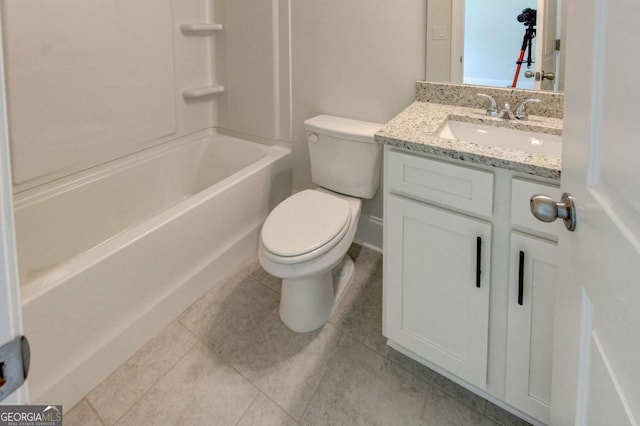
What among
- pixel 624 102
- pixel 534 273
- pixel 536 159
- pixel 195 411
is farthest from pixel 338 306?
pixel 624 102

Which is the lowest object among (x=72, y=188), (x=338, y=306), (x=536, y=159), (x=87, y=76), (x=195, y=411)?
(x=195, y=411)

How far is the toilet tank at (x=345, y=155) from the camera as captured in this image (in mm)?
1881

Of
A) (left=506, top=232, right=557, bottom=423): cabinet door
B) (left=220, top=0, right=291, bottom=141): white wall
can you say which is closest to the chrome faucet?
(left=506, top=232, right=557, bottom=423): cabinet door

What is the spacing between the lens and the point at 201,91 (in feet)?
8.16

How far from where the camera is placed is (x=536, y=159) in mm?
1064

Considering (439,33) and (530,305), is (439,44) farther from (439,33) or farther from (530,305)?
Result: (530,305)

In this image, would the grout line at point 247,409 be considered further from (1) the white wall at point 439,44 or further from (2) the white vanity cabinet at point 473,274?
(1) the white wall at point 439,44

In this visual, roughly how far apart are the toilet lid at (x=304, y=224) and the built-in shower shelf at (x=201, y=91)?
1063 mm

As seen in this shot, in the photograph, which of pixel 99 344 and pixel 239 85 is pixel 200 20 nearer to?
pixel 239 85

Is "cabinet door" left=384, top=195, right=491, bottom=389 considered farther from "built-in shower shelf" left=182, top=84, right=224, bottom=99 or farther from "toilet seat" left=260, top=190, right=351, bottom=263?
"built-in shower shelf" left=182, top=84, right=224, bottom=99

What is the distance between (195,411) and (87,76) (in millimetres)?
1594

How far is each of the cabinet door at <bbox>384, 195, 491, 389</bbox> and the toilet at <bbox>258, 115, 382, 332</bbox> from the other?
0.30 m

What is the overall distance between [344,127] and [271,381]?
1.18 m

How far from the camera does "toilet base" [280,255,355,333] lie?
173cm
